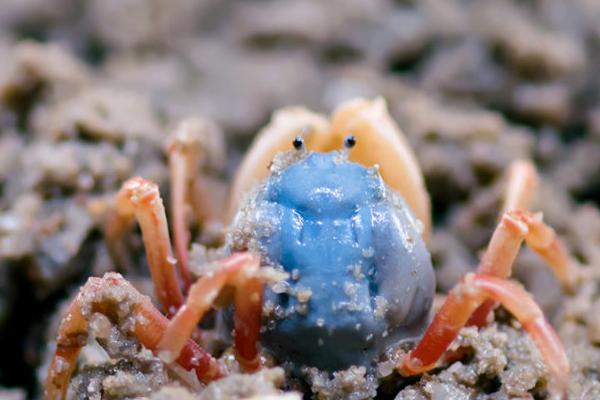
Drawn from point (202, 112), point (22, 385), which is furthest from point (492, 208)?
point (22, 385)

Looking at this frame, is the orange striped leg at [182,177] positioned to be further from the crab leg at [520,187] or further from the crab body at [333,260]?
the crab leg at [520,187]

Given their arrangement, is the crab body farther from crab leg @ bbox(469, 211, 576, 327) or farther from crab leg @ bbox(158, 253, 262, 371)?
crab leg @ bbox(469, 211, 576, 327)

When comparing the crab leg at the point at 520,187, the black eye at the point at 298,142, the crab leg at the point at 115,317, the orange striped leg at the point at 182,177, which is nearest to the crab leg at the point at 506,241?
the crab leg at the point at 520,187

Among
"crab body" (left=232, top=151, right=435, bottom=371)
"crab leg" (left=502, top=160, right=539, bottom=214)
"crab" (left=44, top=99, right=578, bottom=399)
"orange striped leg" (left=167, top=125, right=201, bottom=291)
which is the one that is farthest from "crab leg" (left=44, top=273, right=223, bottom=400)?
"crab leg" (left=502, top=160, right=539, bottom=214)

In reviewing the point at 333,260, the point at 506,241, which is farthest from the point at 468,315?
the point at 333,260

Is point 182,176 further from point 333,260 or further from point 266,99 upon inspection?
point 266,99
